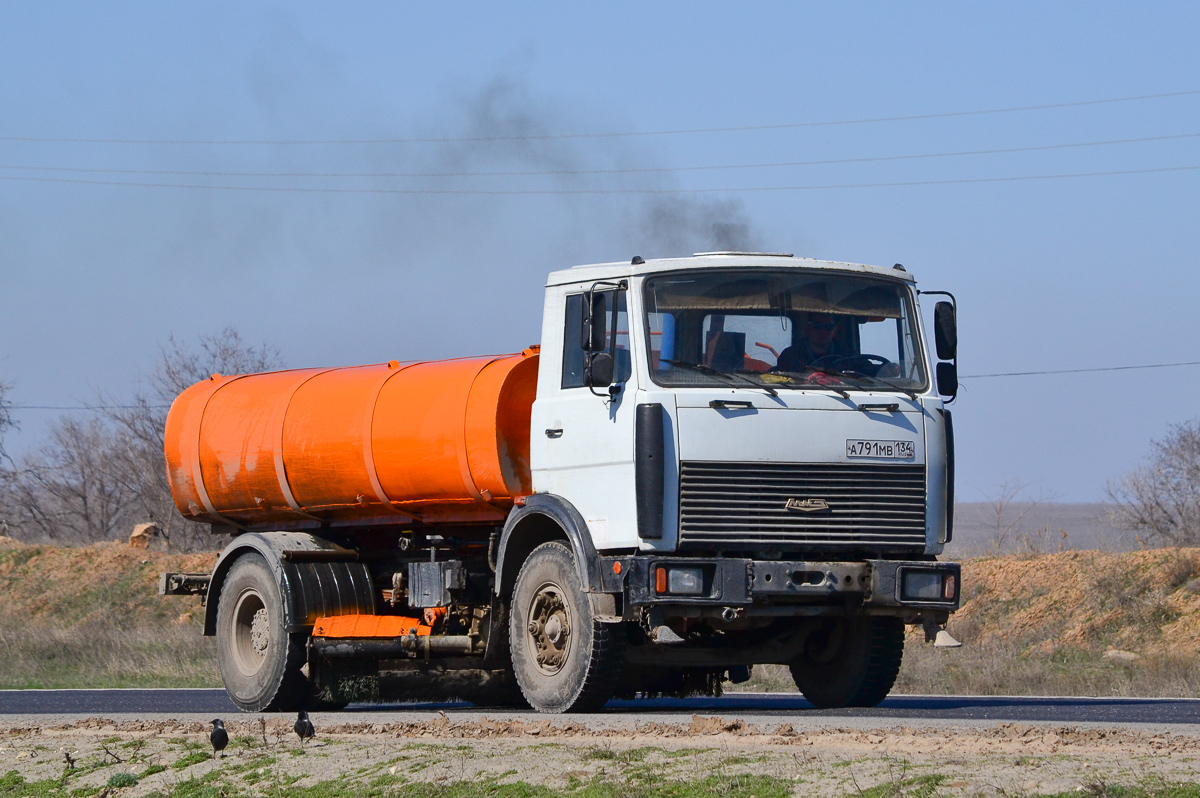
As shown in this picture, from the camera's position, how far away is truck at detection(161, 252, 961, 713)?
11.1m

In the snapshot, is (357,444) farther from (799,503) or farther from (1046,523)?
(1046,523)

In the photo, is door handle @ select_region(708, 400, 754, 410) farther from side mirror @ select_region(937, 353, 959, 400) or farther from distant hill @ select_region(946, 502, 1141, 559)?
distant hill @ select_region(946, 502, 1141, 559)

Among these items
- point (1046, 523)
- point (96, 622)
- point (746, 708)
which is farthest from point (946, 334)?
point (1046, 523)

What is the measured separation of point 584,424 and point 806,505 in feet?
5.66

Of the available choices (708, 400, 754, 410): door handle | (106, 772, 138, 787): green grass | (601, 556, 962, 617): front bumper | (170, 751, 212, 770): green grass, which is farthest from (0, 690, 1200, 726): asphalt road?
(106, 772, 138, 787): green grass

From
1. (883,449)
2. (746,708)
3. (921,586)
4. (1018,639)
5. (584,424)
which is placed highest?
(584,424)

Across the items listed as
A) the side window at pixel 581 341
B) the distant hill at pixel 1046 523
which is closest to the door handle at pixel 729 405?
the side window at pixel 581 341

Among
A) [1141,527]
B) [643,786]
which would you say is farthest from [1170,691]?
[1141,527]

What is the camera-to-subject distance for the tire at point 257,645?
563 inches

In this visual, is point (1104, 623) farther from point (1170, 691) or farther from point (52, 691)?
point (52, 691)

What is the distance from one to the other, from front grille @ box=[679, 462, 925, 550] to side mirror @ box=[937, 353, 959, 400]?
0.75 meters

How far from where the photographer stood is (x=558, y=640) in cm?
1195

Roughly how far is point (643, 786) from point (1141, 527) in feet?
123

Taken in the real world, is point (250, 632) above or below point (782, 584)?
below
